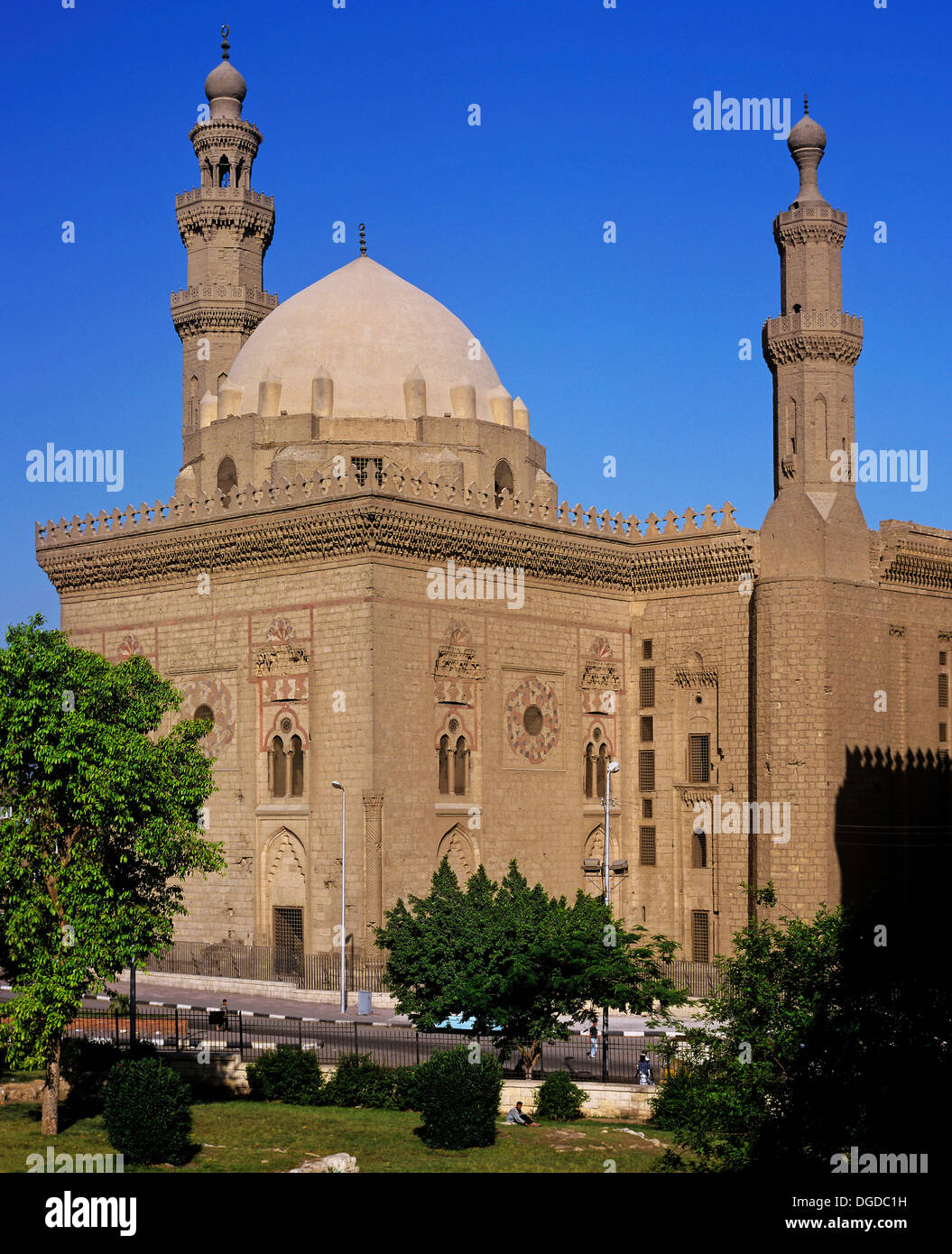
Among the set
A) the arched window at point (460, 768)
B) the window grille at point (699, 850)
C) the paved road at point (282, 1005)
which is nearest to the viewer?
the paved road at point (282, 1005)

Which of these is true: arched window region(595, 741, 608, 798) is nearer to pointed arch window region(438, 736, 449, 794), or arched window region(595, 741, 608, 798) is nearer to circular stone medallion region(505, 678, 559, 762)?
circular stone medallion region(505, 678, 559, 762)

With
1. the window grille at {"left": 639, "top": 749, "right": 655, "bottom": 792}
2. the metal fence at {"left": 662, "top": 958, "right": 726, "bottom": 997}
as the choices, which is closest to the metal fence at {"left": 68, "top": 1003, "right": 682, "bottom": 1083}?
the metal fence at {"left": 662, "top": 958, "right": 726, "bottom": 997}

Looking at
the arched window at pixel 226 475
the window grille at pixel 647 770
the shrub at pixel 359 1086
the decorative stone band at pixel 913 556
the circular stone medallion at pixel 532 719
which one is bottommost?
the shrub at pixel 359 1086

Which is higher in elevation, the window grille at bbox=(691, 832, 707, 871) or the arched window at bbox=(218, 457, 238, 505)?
the arched window at bbox=(218, 457, 238, 505)

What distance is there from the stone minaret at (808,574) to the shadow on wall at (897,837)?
23.3 inches

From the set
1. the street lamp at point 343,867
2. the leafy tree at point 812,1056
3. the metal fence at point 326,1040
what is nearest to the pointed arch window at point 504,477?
the street lamp at point 343,867

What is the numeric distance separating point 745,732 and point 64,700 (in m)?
19.3

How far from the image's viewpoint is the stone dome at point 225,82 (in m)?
44.5

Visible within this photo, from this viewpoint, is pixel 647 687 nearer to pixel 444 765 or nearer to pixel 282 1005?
pixel 444 765

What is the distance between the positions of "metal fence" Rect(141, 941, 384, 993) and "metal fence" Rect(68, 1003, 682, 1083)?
261 centimetres

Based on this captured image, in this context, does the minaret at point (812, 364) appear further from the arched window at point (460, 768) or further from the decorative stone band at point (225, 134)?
the decorative stone band at point (225, 134)

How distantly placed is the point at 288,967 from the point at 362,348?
15.4 metres

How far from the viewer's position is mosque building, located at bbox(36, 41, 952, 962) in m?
35.2
